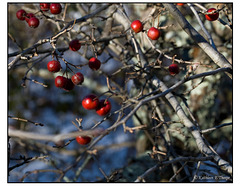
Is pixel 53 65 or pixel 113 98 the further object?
pixel 113 98

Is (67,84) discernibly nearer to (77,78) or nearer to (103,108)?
(77,78)

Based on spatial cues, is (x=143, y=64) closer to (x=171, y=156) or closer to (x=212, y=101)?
(x=171, y=156)

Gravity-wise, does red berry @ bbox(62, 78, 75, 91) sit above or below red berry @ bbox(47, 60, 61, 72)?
below

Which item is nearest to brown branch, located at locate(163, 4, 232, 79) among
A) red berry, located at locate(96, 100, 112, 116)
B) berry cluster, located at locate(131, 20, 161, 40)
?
berry cluster, located at locate(131, 20, 161, 40)

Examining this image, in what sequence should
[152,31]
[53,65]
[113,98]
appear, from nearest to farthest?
[53,65] → [152,31] → [113,98]

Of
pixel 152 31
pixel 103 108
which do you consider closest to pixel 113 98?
pixel 152 31

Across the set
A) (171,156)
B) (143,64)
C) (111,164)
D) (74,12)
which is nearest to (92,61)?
(143,64)

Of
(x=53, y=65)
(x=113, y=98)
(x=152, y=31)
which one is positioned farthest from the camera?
(x=113, y=98)

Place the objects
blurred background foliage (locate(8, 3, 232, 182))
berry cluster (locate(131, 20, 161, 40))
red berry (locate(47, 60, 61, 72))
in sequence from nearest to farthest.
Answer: red berry (locate(47, 60, 61, 72)) < berry cluster (locate(131, 20, 161, 40)) < blurred background foliage (locate(8, 3, 232, 182))

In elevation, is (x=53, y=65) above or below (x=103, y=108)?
above

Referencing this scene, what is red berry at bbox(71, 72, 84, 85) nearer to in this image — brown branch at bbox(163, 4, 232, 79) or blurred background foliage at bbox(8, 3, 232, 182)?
blurred background foliage at bbox(8, 3, 232, 182)

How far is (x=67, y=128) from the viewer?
4.18 m

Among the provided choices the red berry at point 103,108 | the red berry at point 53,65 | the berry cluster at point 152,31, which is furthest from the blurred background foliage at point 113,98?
the red berry at point 103,108

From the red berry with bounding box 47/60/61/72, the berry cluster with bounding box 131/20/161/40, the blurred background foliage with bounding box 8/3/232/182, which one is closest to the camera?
the red berry with bounding box 47/60/61/72
